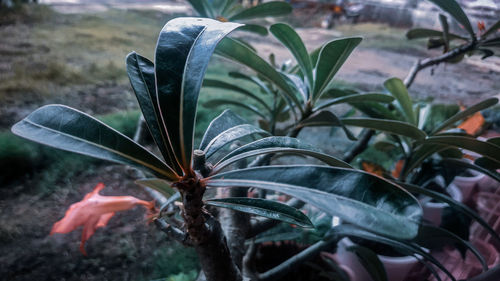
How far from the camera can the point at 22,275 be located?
64 centimetres

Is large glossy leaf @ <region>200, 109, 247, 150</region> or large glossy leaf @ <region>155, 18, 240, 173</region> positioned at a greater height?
large glossy leaf @ <region>155, 18, 240, 173</region>

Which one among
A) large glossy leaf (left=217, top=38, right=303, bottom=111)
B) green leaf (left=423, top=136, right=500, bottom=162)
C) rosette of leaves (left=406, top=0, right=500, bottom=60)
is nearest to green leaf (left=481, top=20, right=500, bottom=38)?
rosette of leaves (left=406, top=0, right=500, bottom=60)

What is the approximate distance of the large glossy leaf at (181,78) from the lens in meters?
0.34

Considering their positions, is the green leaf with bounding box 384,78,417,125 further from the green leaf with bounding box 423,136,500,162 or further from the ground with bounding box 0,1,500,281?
the ground with bounding box 0,1,500,281

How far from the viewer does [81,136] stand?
323 millimetres

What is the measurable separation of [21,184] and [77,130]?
677 millimetres

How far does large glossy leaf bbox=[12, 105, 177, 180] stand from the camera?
0.31m

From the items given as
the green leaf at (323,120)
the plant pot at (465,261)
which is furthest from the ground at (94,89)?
the plant pot at (465,261)

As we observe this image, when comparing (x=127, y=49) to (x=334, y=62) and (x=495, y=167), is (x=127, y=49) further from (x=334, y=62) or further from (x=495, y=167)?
(x=495, y=167)

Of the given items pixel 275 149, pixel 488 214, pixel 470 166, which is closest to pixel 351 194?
pixel 275 149

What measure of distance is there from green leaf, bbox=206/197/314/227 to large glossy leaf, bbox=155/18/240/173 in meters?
0.09

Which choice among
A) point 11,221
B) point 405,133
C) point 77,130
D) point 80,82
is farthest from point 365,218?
point 80,82

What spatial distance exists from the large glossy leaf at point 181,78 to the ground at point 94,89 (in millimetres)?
496

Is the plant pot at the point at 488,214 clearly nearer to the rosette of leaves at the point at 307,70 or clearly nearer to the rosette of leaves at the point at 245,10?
the rosette of leaves at the point at 307,70
